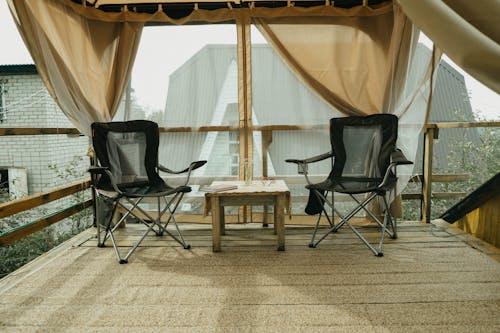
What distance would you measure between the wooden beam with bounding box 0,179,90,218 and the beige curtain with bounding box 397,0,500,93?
2.65 meters

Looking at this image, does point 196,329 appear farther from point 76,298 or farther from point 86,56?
point 86,56

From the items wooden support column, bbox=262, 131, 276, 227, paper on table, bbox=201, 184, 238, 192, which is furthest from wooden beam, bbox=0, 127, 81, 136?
wooden support column, bbox=262, 131, 276, 227

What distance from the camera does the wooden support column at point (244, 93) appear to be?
151 inches

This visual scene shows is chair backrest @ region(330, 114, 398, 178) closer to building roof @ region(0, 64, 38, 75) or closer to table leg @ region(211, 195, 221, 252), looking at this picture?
table leg @ region(211, 195, 221, 252)

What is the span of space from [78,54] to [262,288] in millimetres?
2565

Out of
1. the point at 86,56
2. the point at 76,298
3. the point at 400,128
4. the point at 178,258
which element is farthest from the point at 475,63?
the point at 86,56

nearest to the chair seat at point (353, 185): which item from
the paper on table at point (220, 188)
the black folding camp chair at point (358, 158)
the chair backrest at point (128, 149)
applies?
the black folding camp chair at point (358, 158)

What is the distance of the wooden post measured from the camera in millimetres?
3809

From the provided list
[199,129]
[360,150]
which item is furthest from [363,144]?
[199,129]

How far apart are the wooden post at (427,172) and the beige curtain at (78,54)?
2.87 metres

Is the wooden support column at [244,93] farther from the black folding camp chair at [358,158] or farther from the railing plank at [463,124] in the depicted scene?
the railing plank at [463,124]

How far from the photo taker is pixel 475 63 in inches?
37.4

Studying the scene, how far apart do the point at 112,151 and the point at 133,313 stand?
167 cm

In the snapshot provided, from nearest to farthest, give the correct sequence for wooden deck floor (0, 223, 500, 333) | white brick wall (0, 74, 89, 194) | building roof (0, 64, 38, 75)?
wooden deck floor (0, 223, 500, 333), white brick wall (0, 74, 89, 194), building roof (0, 64, 38, 75)
